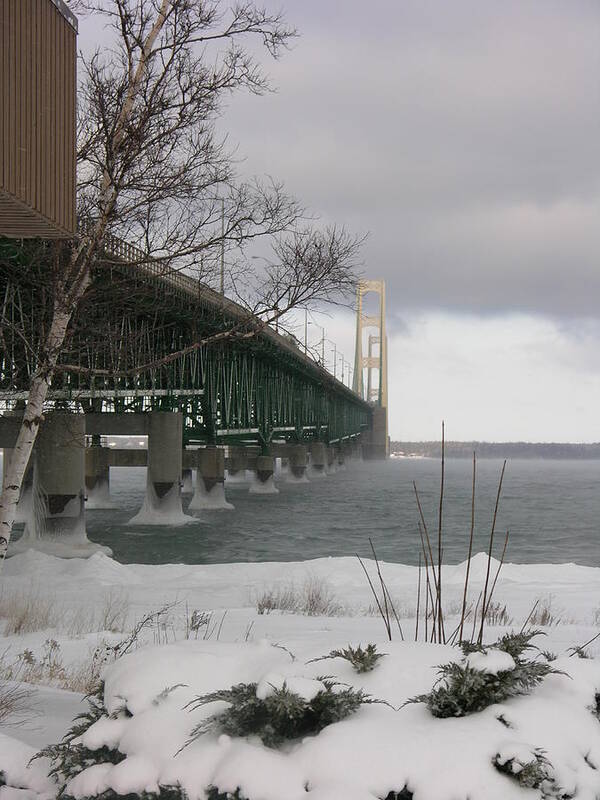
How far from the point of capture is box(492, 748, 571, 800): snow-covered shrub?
3.92 metres

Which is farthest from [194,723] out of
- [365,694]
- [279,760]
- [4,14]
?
[4,14]

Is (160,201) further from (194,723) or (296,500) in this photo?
(296,500)

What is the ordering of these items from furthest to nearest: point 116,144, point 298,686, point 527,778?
point 116,144
point 298,686
point 527,778

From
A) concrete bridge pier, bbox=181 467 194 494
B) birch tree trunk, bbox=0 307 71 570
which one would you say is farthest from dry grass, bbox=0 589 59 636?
concrete bridge pier, bbox=181 467 194 494

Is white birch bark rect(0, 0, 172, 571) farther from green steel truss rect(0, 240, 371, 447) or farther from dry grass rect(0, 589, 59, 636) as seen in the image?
dry grass rect(0, 589, 59, 636)

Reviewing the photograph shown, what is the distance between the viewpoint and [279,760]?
4.14 metres

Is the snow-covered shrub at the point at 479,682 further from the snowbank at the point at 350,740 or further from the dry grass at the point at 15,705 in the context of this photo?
the dry grass at the point at 15,705

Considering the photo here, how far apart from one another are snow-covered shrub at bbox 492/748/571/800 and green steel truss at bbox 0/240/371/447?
7.37 metres

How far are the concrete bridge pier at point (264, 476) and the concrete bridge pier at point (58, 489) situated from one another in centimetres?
3518

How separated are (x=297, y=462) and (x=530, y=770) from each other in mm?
83166

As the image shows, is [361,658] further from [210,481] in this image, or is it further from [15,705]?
[210,481]

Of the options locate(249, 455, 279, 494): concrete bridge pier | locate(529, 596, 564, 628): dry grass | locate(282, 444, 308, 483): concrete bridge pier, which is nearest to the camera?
locate(529, 596, 564, 628): dry grass

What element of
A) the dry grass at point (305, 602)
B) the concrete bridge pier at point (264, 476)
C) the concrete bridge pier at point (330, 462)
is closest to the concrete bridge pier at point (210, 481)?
the concrete bridge pier at point (264, 476)

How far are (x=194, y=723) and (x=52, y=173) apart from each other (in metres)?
6.74
